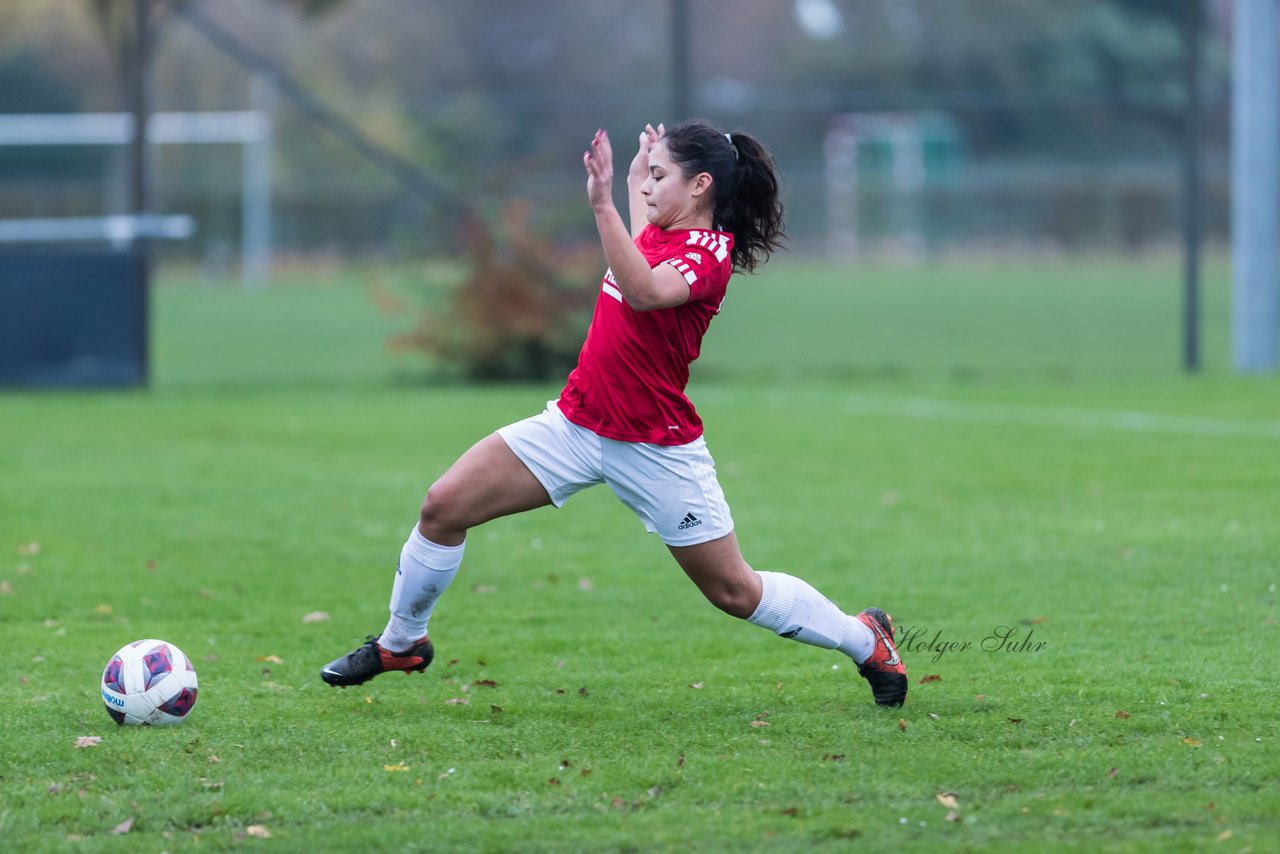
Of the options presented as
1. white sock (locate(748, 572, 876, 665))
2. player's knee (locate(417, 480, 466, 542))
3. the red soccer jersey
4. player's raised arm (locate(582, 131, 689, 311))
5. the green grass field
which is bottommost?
the green grass field

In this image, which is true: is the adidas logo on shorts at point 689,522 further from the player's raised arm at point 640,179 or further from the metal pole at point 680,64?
the metal pole at point 680,64

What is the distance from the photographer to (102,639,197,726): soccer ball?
15.7 ft

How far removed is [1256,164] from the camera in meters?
15.0

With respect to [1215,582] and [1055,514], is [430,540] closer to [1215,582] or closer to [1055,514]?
[1215,582]

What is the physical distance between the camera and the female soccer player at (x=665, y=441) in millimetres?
4816

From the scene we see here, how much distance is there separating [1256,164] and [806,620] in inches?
457

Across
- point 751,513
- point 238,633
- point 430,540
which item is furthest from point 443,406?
point 430,540

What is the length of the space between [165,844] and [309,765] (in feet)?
2.19

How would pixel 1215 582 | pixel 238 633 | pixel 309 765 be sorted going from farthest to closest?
pixel 1215 582
pixel 238 633
pixel 309 765

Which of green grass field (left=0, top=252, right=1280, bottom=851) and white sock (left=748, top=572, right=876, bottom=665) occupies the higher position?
white sock (left=748, top=572, right=876, bottom=665)

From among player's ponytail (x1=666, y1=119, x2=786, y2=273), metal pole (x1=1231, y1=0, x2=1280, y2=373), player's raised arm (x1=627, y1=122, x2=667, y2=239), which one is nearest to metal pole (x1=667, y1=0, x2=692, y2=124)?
metal pole (x1=1231, y1=0, x2=1280, y2=373)

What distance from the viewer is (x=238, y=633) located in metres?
6.14

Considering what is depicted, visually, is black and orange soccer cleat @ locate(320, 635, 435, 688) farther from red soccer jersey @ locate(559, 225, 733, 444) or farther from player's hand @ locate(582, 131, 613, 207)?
player's hand @ locate(582, 131, 613, 207)

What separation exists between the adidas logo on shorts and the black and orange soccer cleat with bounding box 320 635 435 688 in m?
0.97
